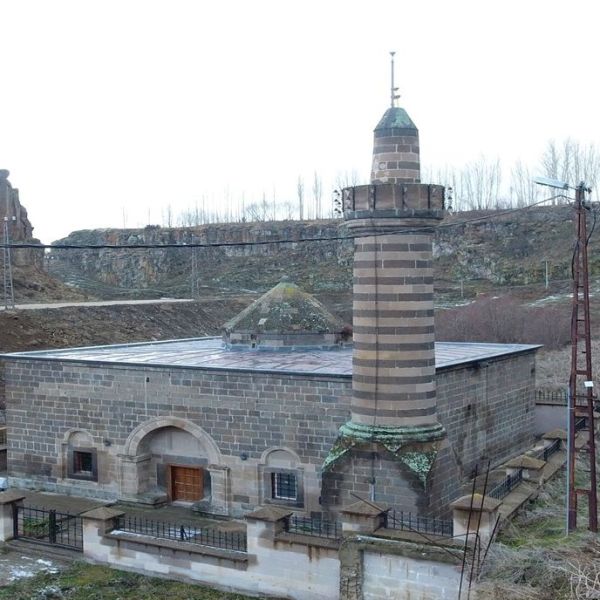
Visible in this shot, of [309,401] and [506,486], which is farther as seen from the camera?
[309,401]

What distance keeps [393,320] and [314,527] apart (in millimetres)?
4831

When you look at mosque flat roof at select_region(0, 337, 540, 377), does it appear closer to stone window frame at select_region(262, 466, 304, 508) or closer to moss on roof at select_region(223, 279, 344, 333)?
moss on roof at select_region(223, 279, 344, 333)

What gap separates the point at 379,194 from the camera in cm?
1418

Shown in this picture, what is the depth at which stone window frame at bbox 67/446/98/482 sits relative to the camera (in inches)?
764

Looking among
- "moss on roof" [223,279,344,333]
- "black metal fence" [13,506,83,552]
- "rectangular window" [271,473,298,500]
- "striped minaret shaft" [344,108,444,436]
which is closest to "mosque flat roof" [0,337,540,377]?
"moss on roof" [223,279,344,333]

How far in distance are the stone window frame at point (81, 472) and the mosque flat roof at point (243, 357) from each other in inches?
85.1

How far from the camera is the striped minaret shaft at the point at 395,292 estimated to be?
14.2 meters

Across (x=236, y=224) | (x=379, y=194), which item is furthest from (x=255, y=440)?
(x=236, y=224)

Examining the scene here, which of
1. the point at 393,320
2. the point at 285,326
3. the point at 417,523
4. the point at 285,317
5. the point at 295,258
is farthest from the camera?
the point at 295,258

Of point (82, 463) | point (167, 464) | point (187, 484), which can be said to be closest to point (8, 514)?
point (82, 463)

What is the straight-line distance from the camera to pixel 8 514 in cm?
1605

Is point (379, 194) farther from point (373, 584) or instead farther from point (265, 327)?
point (265, 327)

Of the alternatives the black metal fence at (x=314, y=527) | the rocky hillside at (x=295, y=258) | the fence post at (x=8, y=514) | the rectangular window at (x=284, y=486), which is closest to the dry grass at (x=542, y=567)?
the black metal fence at (x=314, y=527)

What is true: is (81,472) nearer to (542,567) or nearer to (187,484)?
(187,484)
